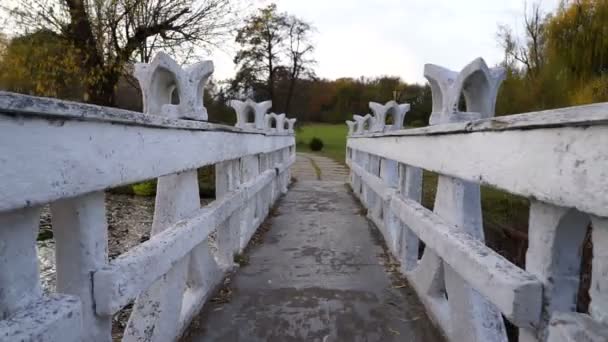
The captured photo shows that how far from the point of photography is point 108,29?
10.4m

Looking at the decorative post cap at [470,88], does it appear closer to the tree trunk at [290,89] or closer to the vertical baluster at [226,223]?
the vertical baluster at [226,223]

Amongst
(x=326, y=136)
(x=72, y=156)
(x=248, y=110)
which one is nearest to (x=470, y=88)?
(x=72, y=156)

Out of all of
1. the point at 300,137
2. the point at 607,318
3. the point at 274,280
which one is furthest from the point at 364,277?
the point at 300,137

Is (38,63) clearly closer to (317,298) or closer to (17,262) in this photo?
(317,298)

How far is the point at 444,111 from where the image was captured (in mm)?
2213

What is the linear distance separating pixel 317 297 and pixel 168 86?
62.5 inches

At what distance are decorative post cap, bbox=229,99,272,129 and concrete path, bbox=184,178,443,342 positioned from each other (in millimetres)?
1602

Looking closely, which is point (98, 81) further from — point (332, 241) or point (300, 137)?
point (300, 137)

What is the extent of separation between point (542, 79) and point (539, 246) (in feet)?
34.2

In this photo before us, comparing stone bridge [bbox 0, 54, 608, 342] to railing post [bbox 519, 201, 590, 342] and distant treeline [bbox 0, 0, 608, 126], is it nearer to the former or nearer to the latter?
railing post [bbox 519, 201, 590, 342]

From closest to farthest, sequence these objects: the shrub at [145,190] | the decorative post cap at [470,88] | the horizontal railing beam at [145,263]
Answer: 1. the horizontal railing beam at [145,263]
2. the decorative post cap at [470,88]
3. the shrub at [145,190]

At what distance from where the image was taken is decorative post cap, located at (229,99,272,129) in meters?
5.37

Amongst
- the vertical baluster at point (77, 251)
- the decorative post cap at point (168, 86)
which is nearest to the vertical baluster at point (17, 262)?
the vertical baluster at point (77, 251)

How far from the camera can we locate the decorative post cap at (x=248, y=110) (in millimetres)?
5371
